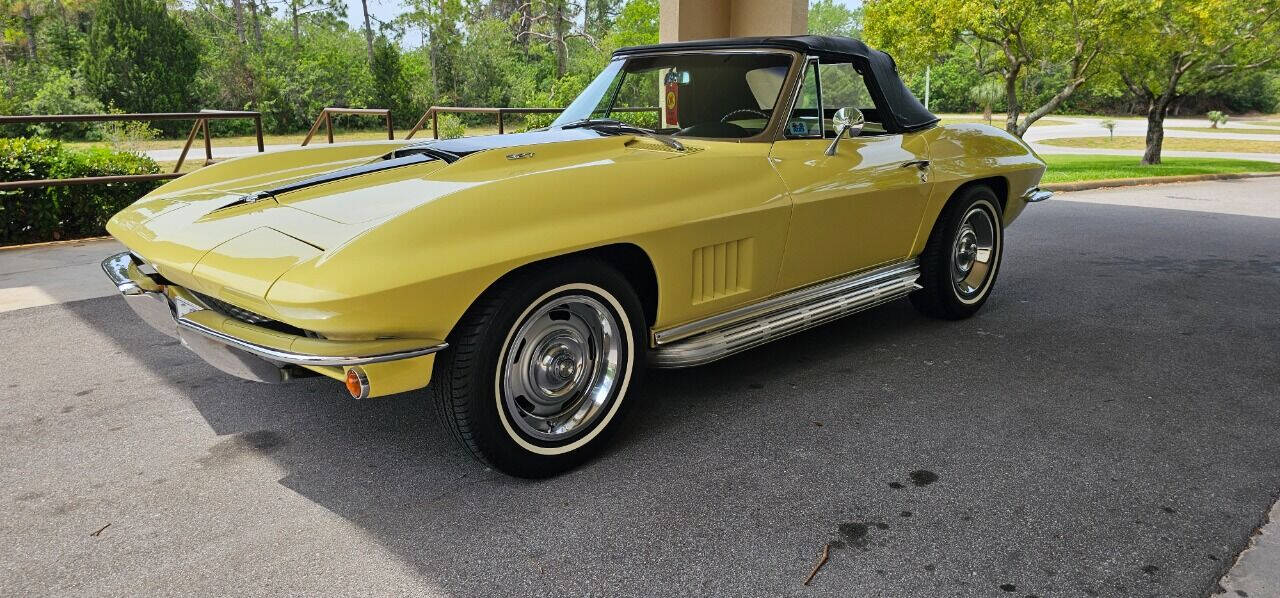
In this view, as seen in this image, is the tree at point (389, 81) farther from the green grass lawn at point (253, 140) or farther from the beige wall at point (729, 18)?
the beige wall at point (729, 18)

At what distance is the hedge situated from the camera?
6.88 meters

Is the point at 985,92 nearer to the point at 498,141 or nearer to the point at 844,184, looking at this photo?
the point at 844,184

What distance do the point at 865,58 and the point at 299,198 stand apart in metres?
2.65

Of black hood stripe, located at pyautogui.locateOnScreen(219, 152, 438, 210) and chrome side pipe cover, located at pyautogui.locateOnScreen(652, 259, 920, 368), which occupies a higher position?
black hood stripe, located at pyautogui.locateOnScreen(219, 152, 438, 210)

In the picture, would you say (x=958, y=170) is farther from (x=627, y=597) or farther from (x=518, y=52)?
(x=518, y=52)

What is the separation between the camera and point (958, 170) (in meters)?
4.27

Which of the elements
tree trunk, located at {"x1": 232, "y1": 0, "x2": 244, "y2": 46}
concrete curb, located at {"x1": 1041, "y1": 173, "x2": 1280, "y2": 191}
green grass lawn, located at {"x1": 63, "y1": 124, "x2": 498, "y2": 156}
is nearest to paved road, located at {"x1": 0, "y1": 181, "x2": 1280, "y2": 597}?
concrete curb, located at {"x1": 1041, "y1": 173, "x2": 1280, "y2": 191}

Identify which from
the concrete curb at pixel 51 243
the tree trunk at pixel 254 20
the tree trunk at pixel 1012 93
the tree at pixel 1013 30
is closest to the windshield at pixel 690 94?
the concrete curb at pixel 51 243

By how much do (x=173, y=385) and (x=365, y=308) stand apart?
1902 mm

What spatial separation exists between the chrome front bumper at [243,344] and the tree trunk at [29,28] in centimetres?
3631

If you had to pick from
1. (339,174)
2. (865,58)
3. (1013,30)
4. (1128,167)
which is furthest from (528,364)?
(1128,167)

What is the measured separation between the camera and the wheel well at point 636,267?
9.29 feet

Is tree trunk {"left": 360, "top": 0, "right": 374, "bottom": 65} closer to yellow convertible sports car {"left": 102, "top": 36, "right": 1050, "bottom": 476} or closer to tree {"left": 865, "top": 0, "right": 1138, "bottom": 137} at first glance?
tree {"left": 865, "top": 0, "right": 1138, "bottom": 137}

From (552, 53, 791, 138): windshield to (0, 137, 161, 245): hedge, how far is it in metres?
5.43
